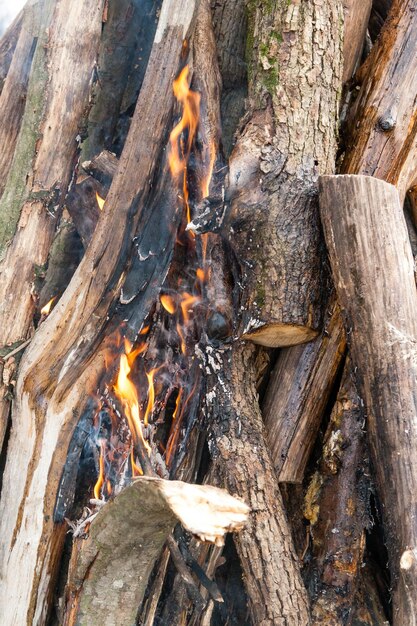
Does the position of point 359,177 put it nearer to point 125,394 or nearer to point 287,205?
point 287,205

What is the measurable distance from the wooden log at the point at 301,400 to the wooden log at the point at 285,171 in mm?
92

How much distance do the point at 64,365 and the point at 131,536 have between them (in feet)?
2.63

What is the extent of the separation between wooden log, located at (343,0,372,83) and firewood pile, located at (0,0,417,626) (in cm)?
14

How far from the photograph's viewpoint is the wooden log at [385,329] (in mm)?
2023

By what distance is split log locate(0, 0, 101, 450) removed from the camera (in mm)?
2666

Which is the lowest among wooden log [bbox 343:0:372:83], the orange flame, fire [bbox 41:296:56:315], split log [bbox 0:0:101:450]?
the orange flame

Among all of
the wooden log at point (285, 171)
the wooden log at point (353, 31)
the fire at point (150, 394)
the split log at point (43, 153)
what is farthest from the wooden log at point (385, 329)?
the split log at point (43, 153)

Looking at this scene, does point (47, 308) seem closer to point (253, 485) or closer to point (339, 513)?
point (253, 485)

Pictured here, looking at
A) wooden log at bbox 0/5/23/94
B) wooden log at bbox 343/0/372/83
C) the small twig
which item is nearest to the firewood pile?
the small twig

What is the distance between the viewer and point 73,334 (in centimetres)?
247

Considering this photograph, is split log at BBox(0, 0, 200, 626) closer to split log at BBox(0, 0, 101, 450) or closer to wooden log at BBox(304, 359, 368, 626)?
split log at BBox(0, 0, 101, 450)

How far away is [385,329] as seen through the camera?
7.02 ft

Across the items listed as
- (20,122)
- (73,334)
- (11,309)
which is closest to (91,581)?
(73,334)

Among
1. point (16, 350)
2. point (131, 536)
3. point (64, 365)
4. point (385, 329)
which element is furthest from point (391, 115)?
point (131, 536)
